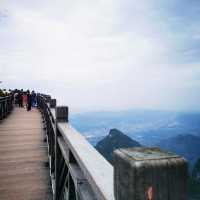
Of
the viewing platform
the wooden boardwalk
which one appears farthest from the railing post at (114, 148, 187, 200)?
the wooden boardwalk

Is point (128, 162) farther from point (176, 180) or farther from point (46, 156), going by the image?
point (46, 156)

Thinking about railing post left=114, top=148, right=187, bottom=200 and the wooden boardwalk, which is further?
the wooden boardwalk

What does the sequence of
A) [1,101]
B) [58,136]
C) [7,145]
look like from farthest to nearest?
[1,101]
[7,145]
[58,136]

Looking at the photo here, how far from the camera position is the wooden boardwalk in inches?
233

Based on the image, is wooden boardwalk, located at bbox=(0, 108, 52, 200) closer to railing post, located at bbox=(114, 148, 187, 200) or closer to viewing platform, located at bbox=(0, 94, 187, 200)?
viewing platform, located at bbox=(0, 94, 187, 200)

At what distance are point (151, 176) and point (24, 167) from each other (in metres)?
7.12

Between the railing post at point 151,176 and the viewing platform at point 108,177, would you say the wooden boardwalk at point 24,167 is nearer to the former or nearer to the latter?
the viewing platform at point 108,177

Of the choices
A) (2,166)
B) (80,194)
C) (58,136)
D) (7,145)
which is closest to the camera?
(80,194)

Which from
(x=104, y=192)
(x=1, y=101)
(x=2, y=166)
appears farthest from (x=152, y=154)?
(x=1, y=101)

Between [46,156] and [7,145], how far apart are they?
2.09 metres

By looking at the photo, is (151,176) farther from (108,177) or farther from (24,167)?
(24,167)

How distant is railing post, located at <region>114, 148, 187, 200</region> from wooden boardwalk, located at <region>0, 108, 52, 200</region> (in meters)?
5.10

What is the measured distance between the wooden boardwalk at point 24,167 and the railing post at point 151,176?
5.10 metres

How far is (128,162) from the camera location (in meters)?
1.00
